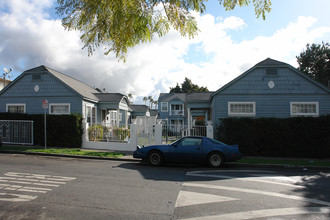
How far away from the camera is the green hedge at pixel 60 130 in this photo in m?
14.8

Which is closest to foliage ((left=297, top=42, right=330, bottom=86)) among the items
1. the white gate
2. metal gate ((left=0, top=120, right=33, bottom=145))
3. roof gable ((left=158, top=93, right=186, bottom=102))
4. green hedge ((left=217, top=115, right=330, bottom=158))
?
roof gable ((left=158, top=93, right=186, bottom=102))

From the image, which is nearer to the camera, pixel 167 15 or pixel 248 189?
pixel 248 189

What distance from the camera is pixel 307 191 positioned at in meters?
6.17

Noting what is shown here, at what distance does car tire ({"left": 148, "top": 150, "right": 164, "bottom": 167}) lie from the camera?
979 centimetres

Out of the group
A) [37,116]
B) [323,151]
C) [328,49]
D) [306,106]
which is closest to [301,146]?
[323,151]

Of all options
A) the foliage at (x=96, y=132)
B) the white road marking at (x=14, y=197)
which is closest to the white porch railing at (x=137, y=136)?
the foliage at (x=96, y=132)

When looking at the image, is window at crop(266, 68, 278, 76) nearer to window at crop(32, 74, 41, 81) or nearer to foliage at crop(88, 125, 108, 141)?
foliage at crop(88, 125, 108, 141)

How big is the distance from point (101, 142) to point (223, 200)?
35.0 feet

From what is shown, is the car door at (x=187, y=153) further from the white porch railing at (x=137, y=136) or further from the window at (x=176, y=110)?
the window at (x=176, y=110)

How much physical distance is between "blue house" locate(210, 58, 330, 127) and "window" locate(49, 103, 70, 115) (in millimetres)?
10528

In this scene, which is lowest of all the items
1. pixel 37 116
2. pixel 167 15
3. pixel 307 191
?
pixel 307 191

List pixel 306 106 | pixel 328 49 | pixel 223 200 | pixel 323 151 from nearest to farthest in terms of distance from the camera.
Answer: pixel 223 200
pixel 323 151
pixel 306 106
pixel 328 49

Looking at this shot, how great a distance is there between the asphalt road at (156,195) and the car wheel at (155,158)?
1.64 m

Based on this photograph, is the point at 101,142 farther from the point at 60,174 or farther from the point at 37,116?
the point at 60,174
